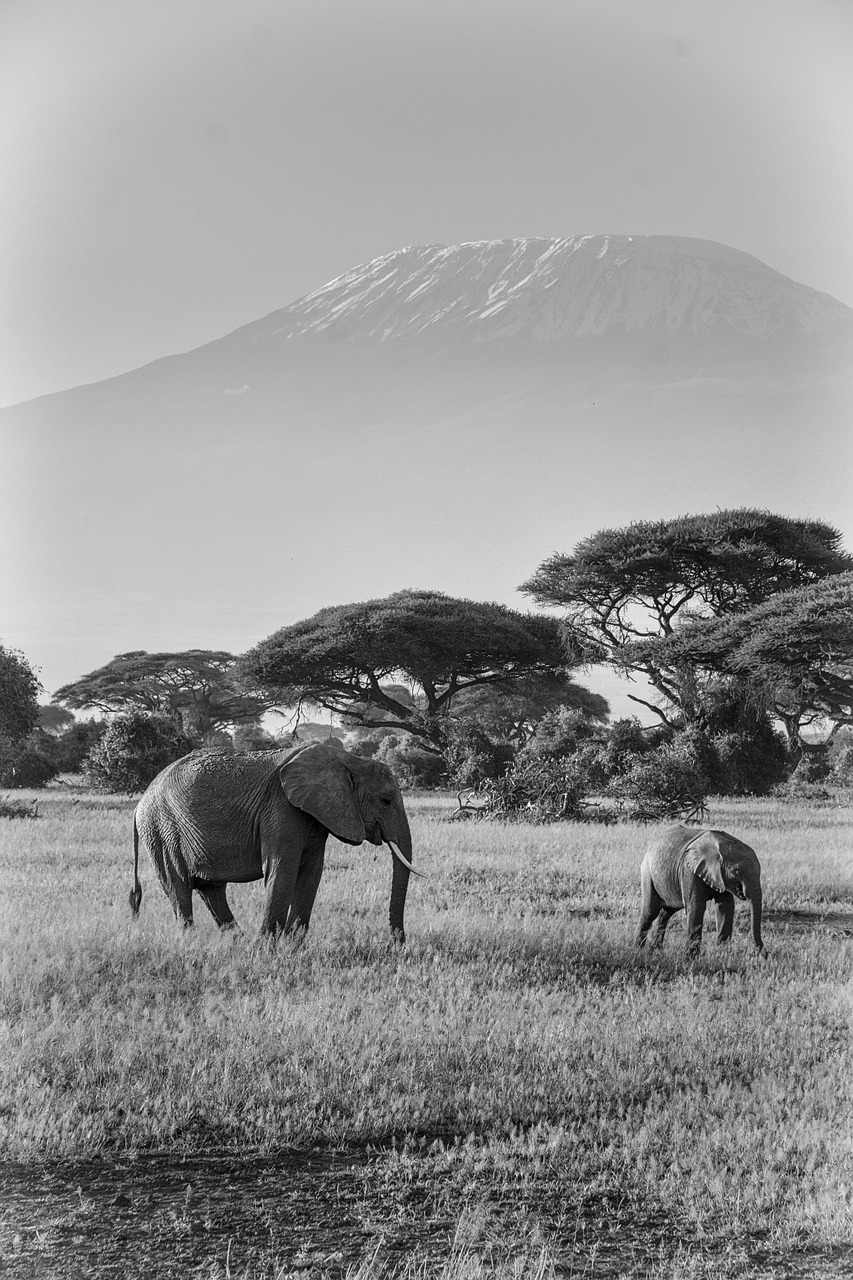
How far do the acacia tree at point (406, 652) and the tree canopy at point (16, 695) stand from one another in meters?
9.92

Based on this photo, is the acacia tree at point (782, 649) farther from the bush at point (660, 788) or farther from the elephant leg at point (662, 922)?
the elephant leg at point (662, 922)

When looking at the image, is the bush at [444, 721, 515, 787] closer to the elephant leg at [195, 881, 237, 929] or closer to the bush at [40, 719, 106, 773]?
the bush at [40, 719, 106, 773]

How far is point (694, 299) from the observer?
131750 mm

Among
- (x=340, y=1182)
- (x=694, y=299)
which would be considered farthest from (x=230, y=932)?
(x=694, y=299)

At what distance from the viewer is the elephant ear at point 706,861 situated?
10281mm

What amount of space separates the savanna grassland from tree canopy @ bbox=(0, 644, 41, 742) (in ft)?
65.1

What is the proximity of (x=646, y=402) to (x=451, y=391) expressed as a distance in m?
23.4

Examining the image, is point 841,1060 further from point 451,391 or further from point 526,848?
point 451,391

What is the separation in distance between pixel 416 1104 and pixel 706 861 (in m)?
5.58

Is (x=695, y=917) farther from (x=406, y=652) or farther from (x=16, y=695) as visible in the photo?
(x=406, y=652)

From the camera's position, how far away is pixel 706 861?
1040 cm

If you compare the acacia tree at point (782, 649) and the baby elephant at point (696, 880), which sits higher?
the acacia tree at point (782, 649)

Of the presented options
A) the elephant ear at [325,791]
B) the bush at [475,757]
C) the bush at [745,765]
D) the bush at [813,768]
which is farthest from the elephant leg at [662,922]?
the bush at [813,768]

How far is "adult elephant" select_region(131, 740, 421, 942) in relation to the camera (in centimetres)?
919
